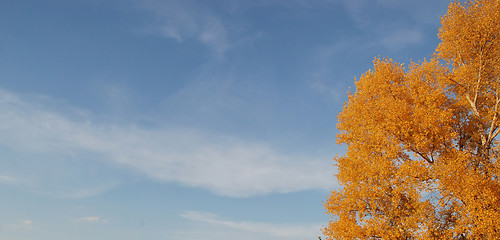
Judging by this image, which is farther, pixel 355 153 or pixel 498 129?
pixel 355 153

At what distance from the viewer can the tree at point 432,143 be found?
20.0 m

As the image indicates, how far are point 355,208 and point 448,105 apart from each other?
346 inches

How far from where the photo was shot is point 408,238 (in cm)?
2058

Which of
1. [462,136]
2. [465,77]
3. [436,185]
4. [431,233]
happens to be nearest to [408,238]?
[431,233]

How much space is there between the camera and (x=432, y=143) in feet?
73.4

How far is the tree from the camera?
2002cm

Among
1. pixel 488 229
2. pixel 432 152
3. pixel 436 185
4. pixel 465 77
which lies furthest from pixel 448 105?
pixel 488 229

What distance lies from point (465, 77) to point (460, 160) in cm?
593

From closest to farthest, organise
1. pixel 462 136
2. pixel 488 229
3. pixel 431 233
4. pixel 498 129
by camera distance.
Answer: pixel 488 229 < pixel 431 233 < pixel 498 129 < pixel 462 136

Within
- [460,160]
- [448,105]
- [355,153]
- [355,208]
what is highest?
[448,105]

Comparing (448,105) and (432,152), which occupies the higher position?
(448,105)

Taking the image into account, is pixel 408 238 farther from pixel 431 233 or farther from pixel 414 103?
pixel 414 103

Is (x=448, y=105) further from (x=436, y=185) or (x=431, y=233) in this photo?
(x=431, y=233)

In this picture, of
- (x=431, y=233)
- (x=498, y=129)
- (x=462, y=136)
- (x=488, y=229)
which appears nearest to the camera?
(x=488, y=229)
